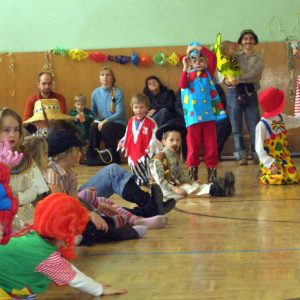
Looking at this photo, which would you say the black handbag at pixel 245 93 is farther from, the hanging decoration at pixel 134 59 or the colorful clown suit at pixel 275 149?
the hanging decoration at pixel 134 59

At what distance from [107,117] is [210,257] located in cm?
533

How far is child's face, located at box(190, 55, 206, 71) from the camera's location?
5.94 metres

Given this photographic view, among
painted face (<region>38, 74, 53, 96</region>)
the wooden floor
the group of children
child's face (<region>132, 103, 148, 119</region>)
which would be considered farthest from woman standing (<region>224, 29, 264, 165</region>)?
the wooden floor

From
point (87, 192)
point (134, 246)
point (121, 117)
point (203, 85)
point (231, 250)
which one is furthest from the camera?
point (121, 117)

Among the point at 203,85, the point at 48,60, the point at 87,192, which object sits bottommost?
the point at 87,192

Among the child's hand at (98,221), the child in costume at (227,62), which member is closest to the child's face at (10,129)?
the child's hand at (98,221)

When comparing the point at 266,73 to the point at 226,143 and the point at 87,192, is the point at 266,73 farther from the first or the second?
the point at 87,192

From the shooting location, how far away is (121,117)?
849 centimetres

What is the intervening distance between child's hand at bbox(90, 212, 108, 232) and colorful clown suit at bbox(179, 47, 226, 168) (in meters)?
2.28

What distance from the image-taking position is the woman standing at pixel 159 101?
8.14 meters

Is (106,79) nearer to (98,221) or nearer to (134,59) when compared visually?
(134,59)

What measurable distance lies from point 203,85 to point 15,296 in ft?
11.7

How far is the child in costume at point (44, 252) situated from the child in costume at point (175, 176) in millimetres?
2766

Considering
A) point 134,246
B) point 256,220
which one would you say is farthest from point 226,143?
point 134,246
